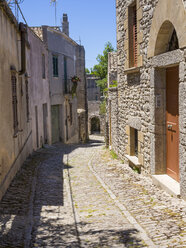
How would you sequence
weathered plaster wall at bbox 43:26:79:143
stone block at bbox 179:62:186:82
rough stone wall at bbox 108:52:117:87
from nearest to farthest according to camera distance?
stone block at bbox 179:62:186:82 → rough stone wall at bbox 108:52:117:87 → weathered plaster wall at bbox 43:26:79:143

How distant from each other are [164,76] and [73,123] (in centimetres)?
1664

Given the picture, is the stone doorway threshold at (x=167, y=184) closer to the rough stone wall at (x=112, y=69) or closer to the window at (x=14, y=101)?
the window at (x=14, y=101)

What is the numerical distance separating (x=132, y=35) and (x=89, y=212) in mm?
5129

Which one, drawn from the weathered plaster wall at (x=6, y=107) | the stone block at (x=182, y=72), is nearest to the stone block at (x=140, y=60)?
the stone block at (x=182, y=72)

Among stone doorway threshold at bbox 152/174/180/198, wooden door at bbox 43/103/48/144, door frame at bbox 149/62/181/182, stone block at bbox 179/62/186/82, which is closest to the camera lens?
stone block at bbox 179/62/186/82

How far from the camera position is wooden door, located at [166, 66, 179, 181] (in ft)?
20.9

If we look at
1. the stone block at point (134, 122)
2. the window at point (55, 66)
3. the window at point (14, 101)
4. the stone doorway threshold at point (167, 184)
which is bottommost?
the stone doorway threshold at point (167, 184)

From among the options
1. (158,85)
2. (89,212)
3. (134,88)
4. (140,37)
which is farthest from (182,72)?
(134,88)

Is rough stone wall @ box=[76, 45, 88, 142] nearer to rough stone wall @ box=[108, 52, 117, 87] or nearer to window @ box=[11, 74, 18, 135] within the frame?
rough stone wall @ box=[108, 52, 117, 87]

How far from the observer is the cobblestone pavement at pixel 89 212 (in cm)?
446

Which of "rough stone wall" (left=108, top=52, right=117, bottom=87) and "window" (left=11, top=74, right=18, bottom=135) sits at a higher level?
"rough stone wall" (left=108, top=52, right=117, bottom=87)

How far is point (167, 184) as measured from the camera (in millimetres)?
6398

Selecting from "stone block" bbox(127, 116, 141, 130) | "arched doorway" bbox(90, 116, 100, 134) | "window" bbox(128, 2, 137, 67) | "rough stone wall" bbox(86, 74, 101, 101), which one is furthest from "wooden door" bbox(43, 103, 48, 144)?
"rough stone wall" bbox(86, 74, 101, 101)

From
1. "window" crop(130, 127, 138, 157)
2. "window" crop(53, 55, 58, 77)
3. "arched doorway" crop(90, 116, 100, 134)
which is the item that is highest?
"window" crop(53, 55, 58, 77)
